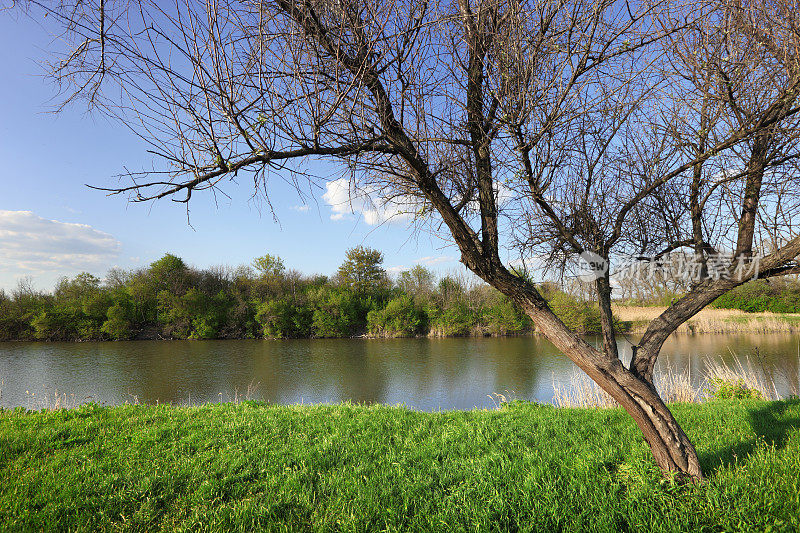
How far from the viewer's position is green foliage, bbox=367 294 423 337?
1268 inches

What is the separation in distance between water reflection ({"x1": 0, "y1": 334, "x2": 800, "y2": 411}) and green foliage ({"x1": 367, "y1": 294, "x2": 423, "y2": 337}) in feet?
29.3

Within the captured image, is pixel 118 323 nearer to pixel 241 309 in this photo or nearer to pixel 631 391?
pixel 241 309

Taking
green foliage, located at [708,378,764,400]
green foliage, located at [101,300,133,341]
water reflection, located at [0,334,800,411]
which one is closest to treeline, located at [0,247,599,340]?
green foliage, located at [101,300,133,341]

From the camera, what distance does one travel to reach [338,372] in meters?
15.5

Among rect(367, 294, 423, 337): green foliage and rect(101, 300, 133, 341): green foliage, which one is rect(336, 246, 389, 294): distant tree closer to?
rect(367, 294, 423, 337): green foliage

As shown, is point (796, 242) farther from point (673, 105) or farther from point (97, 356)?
point (97, 356)

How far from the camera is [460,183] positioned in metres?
3.15

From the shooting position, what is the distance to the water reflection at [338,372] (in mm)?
11156

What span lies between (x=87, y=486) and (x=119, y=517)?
0.68 metres

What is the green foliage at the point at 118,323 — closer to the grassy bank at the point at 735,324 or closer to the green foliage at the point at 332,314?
the green foliage at the point at 332,314

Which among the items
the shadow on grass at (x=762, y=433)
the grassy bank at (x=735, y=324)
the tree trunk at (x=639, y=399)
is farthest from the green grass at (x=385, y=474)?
the grassy bank at (x=735, y=324)

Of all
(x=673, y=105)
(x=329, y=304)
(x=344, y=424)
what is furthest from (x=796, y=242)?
(x=329, y=304)

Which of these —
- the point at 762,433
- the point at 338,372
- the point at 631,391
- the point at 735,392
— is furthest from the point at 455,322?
the point at 631,391

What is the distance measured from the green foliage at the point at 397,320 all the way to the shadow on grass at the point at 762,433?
89.7 ft
